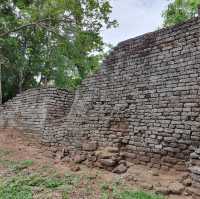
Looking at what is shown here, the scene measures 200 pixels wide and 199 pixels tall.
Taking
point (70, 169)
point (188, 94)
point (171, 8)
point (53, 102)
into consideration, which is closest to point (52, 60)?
point (171, 8)

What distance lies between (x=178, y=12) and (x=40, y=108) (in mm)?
10889

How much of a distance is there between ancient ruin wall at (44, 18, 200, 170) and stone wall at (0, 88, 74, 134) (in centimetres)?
124

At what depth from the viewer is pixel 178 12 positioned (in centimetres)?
1647

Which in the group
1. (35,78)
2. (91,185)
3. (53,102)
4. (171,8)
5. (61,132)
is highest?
(171,8)

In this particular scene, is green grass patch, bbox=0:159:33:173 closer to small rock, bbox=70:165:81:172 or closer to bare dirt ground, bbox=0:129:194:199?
bare dirt ground, bbox=0:129:194:199

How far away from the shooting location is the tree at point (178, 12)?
15.8 meters

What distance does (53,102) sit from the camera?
27.6 feet

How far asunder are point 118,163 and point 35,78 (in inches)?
548

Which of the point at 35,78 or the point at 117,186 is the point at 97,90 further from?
the point at 35,78

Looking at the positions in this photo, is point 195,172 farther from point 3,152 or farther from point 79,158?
point 3,152

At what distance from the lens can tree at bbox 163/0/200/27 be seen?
15.8 meters

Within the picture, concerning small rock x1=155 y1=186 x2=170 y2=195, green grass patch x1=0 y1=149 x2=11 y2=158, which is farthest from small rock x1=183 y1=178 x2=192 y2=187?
green grass patch x1=0 y1=149 x2=11 y2=158

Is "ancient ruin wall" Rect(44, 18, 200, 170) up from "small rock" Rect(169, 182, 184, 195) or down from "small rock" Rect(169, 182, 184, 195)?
up

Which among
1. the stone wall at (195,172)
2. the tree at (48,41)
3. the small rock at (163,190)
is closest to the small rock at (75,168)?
the small rock at (163,190)
